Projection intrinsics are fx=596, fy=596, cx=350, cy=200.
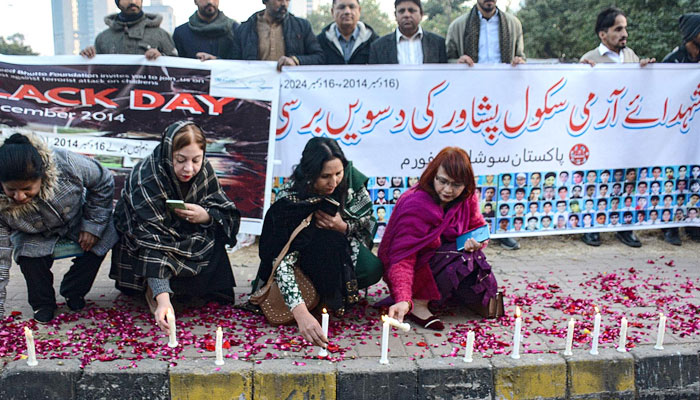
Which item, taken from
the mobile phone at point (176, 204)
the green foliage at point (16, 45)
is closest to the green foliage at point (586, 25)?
the mobile phone at point (176, 204)

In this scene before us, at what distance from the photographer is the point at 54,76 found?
17.2ft

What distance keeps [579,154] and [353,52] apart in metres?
2.39

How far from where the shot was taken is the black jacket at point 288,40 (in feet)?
18.5

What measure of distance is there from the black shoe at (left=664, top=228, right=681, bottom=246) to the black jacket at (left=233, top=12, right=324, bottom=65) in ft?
12.8

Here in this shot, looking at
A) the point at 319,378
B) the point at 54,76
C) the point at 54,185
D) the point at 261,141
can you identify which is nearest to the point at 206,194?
the point at 54,185

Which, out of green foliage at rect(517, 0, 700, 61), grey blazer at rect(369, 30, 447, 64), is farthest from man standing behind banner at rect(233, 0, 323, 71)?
green foliage at rect(517, 0, 700, 61)

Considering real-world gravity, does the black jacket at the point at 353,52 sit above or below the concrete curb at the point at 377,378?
above

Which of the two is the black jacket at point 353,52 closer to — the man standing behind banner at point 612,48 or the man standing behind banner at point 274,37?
the man standing behind banner at point 274,37

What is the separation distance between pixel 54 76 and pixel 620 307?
194 inches

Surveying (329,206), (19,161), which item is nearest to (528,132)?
(329,206)

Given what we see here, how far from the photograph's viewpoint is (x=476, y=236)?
143 inches

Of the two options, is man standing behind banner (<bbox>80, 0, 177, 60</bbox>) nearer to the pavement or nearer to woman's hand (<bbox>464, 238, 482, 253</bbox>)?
the pavement

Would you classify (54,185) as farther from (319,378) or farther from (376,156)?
(376,156)

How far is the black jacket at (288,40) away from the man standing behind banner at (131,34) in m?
0.69
